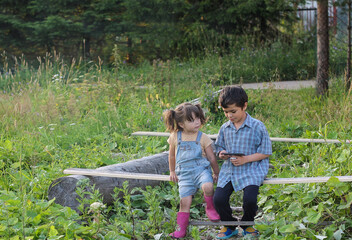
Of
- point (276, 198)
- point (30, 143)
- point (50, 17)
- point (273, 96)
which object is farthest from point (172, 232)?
point (50, 17)

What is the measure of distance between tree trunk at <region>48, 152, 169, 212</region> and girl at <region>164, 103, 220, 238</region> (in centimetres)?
49

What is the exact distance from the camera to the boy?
11.5 feet

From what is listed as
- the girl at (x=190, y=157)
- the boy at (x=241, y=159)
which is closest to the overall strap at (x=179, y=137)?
the girl at (x=190, y=157)

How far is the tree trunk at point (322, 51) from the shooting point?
25.1 ft

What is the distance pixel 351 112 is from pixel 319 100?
3.04 feet

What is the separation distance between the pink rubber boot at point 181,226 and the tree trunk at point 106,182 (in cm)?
69

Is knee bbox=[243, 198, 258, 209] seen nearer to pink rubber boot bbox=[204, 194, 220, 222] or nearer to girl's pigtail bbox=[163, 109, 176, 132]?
pink rubber boot bbox=[204, 194, 220, 222]

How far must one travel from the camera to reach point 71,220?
3.08m

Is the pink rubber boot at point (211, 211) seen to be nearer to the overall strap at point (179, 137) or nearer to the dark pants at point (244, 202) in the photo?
the dark pants at point (244, 202)

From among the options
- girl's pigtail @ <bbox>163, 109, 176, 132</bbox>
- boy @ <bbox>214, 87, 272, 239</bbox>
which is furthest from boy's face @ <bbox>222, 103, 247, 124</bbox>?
girl's pigtail @ <bbox>163, 109, 176, 132</bbox>

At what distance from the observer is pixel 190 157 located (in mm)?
3777

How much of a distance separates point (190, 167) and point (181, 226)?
0.49 metres

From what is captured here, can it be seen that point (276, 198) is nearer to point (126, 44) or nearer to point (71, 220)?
point (71, 220)

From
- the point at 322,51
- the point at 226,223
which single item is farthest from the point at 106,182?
the point at 322,51
